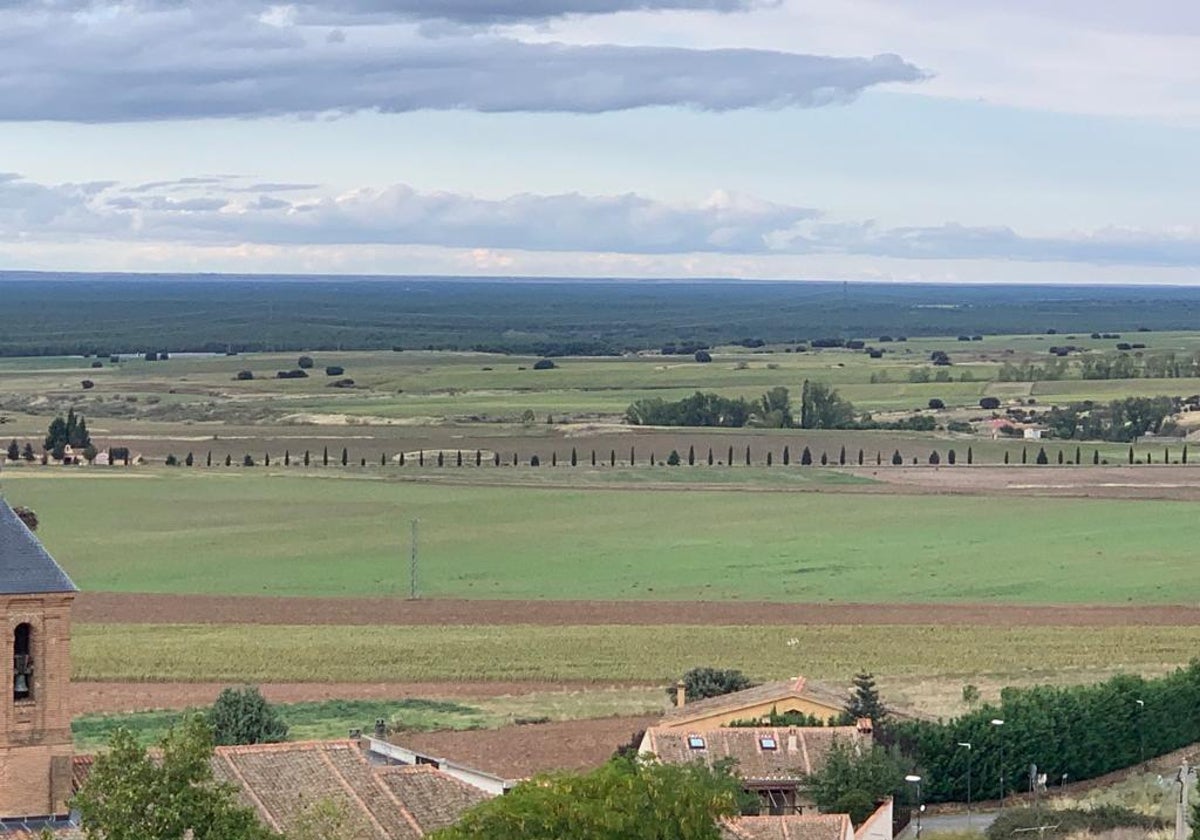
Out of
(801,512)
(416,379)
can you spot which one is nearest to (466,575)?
(801,512)

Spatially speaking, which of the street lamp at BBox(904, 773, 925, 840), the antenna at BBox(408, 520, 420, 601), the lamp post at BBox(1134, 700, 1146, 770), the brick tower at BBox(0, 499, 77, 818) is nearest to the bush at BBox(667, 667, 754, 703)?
the lamp post at BBox(1134, 700, 1146, 770)

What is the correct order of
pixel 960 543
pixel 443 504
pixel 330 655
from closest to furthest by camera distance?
pixel 330 655 → pixel 960 543 → pixel 443 504

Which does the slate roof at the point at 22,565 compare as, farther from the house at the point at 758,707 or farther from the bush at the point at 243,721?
the house at the point at 758,707

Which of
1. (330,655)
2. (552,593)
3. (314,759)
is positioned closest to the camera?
(314,759)

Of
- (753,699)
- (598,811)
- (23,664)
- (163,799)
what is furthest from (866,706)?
(163,799)

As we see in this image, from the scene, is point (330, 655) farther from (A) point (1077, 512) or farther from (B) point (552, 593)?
(A) point (1077, 512)

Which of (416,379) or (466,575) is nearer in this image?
(466,575)
